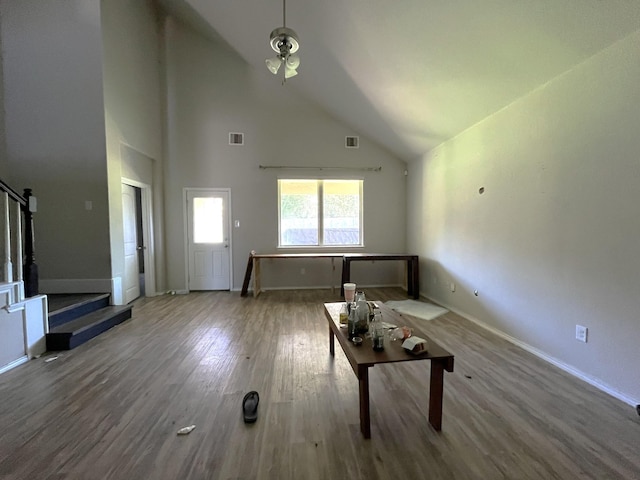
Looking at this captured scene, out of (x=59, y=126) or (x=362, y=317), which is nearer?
(x=362, y=317)

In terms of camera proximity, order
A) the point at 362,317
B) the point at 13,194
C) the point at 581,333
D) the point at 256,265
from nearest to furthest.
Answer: the point at 362,317, the point at 581,333, the point at 13,194, the point at 256,265

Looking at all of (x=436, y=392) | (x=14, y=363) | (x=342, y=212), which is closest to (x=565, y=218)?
(x=436, y=392)

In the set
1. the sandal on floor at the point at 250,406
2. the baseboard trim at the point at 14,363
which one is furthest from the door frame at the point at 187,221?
the sandal on floor at the point at 250,406

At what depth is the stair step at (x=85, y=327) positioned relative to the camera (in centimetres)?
281

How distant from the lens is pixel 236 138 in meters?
5.40

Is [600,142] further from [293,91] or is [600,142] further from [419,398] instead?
[293,91]

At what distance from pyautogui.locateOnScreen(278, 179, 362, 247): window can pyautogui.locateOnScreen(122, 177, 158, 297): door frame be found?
228 cm

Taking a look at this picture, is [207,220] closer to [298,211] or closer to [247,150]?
[247,150]

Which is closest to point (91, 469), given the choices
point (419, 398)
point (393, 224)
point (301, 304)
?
point (419, 398)

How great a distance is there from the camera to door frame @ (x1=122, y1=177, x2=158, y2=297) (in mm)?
4957

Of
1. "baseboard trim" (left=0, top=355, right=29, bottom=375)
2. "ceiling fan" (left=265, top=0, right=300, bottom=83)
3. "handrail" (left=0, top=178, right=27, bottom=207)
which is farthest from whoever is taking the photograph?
"handrail" (left=0, top=178, right=27, bottom=207)

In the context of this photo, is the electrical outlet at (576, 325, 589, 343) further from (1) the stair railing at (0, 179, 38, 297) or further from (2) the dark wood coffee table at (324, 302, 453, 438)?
(1) the stair railing at (0, 179, 38, 297)

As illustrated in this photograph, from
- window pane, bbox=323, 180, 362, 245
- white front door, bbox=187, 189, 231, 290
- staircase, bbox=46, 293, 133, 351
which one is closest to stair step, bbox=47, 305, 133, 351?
staircase, bbox=46, 293, 133, 351

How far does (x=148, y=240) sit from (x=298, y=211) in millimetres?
2730
